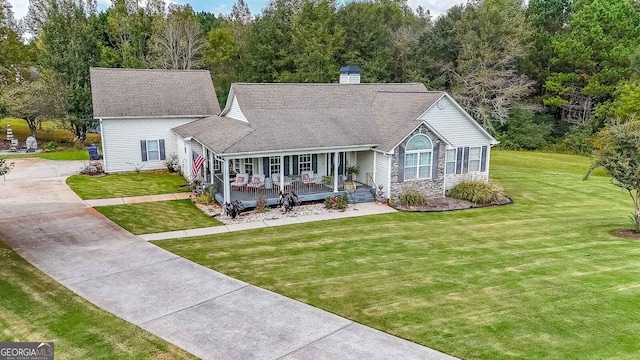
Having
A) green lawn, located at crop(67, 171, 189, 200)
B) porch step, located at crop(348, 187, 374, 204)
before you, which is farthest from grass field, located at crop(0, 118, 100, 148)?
porch step, located at crop(348, 187, 374, 204)

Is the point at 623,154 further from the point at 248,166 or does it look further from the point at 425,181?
the point at 248,166

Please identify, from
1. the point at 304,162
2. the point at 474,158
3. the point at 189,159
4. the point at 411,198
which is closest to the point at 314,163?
the point at 304,162

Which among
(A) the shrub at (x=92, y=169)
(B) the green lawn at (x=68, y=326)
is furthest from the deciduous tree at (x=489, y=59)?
(B) the green lawn at (x=68, y=326)

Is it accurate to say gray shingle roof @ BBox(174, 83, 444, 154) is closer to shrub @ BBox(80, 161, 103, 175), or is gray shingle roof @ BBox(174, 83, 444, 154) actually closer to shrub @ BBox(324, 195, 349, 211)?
shrub @ BBox(324, 195, 349, 211)

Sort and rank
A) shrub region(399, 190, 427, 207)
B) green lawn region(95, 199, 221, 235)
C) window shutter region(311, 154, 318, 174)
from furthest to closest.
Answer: window shutter region(311, 154, 318, 174) < shrub region(399, 190, 427, 207) < green lawn region(95, 199, 221, 235)

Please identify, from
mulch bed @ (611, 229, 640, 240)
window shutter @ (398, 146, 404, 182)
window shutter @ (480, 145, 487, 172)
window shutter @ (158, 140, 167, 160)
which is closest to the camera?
mulch bed @ (611, 229, 640, 240)

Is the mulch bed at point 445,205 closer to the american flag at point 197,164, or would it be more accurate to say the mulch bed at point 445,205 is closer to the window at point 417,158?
the window at point 417,158

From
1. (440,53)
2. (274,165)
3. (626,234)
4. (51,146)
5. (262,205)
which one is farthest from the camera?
(440,53)
